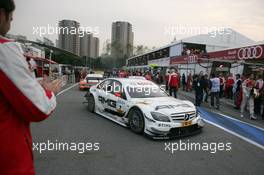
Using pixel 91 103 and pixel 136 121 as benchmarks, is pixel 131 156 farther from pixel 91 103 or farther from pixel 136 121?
pixel 91 103

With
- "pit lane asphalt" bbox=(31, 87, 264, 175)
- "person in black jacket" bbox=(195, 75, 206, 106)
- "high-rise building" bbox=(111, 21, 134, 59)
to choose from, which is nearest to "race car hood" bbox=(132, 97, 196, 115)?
"pit lane asphalt" bbox=(31, 87, 264, 175)

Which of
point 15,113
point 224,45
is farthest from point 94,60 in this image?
point 15,113

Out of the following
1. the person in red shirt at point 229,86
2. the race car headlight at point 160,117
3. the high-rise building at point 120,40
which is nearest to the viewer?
the race car headlight at point 160,117

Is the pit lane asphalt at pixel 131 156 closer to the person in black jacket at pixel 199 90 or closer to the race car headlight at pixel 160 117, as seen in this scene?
the race car headlight at pixel 160 117

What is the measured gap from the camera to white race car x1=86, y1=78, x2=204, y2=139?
5512 millimetres

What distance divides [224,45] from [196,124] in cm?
3783

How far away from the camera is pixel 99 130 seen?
614 cm

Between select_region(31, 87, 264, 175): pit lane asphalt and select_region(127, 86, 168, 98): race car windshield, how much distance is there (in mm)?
1060

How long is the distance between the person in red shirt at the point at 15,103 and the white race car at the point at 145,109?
4.25 m

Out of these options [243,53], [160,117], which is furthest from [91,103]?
[243,53]

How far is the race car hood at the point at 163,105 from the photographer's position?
5.70m

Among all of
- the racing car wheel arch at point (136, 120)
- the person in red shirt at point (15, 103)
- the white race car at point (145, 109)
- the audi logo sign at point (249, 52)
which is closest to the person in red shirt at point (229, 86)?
the audi logo sign at point (249, 52)

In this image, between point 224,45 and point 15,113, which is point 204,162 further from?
point 224,45

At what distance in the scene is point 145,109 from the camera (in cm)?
575
